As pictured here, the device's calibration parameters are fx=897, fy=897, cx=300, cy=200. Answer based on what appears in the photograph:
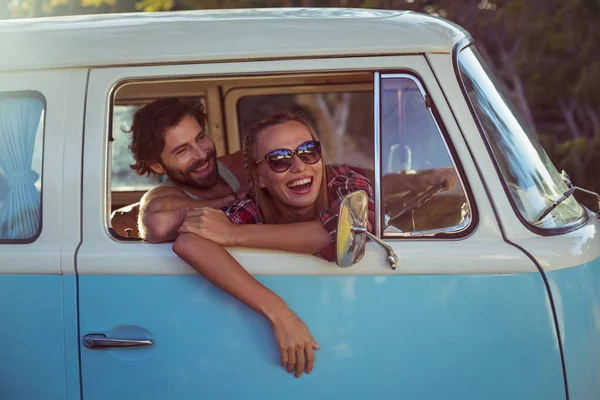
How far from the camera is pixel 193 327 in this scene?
284cm

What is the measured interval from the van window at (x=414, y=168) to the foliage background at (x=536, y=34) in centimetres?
639

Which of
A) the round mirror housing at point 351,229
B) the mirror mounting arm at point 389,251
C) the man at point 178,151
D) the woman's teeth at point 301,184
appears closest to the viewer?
the round mirror housing at point 351,229

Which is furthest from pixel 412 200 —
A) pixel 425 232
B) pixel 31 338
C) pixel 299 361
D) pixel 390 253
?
pixel 31 338

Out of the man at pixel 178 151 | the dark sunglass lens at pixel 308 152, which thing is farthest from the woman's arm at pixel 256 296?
the man at pixel 178 151

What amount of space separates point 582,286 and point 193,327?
1235 mm

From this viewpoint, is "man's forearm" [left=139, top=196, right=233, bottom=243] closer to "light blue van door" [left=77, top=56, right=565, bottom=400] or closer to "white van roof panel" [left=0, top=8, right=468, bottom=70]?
"light blue van door" [left=77, top=56, right=565, bottom=400]

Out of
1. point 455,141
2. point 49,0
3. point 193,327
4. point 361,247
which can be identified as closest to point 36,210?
point 193,327

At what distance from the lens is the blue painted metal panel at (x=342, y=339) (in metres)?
2.74

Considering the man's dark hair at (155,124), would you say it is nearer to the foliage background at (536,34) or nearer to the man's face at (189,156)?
the man's face at (189,156)

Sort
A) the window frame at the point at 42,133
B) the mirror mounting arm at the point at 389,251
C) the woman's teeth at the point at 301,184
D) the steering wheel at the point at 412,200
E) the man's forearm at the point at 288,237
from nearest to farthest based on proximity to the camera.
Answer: the mirror mounting arm at the point at 389,251
the man's forearm at the point at 288,237
the window frame at the point at 42,133
the woman's teeth at the point at 301,184
the steering wheel at the point at 412,200

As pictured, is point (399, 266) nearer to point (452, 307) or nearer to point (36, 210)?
point (452, 307)

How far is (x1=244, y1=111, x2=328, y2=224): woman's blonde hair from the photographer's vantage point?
3129mm

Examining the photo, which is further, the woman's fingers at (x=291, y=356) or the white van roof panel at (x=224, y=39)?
the white van roof panel at (x=224, y=39)

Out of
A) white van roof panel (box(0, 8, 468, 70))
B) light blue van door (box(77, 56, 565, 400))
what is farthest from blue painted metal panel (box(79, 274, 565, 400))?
white van roof panel (box(0, 8, 468, 70))
